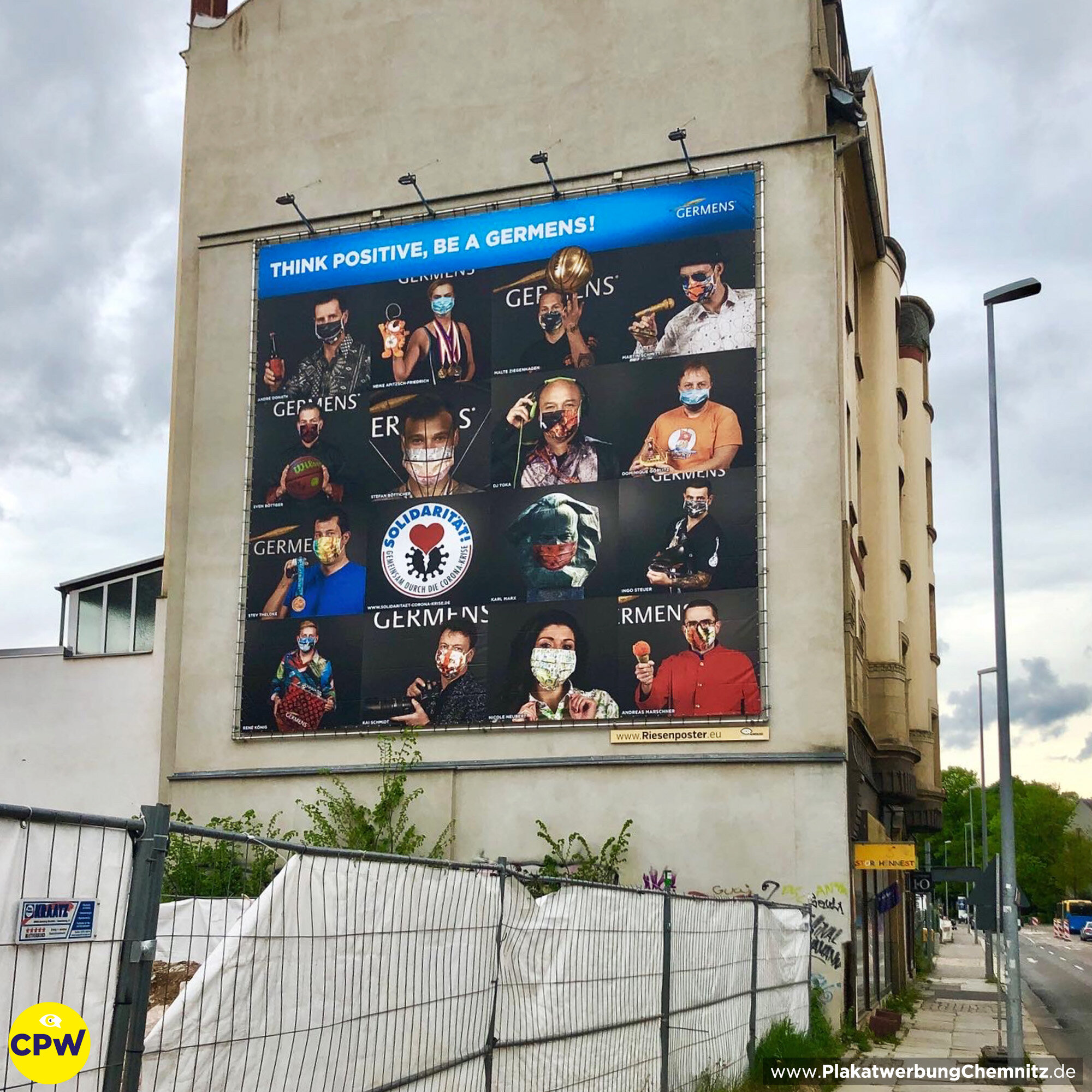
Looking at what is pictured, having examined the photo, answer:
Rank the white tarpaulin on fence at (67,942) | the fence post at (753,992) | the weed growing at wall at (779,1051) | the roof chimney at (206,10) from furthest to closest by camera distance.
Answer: the roof chimney at (206,10) → the fence post at (753,992) → the weed growing at wall at (779,1051) → the white tarpaulin on fence at (67,942)

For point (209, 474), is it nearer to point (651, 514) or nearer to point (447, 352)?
point (447, 352)

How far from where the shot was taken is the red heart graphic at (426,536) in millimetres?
28031

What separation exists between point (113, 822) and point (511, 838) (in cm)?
2138

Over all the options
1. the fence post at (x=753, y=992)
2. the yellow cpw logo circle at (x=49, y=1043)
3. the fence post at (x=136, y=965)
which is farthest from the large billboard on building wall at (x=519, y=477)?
the yellow cpw logo circle at (x=49, y=1043)

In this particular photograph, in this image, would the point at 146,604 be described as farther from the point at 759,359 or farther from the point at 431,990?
the point at 431,990

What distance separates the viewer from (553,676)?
26.5 metres

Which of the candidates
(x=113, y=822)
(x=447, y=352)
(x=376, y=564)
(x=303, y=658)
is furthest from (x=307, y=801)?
(x=113, y=822)

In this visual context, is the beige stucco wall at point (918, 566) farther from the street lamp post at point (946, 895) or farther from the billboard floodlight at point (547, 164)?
the street lamp post at point (946, 895)

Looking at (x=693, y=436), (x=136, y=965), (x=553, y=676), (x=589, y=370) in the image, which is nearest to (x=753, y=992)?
(x=553, y=676)

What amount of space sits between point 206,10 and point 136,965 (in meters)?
31.7

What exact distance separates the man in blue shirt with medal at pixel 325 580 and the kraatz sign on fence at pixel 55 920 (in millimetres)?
22821

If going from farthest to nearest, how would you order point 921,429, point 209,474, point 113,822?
point 921,429 → point 209,474 → point 113,822

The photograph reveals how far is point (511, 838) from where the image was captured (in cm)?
2647

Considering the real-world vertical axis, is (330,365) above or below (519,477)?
above
